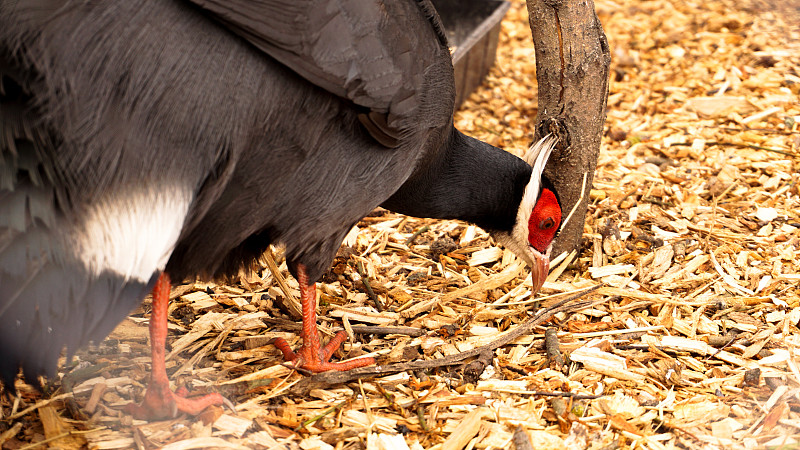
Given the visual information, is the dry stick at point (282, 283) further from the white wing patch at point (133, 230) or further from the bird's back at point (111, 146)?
the white wing patch at point (133, 230)

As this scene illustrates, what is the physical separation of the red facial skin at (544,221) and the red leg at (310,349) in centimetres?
112

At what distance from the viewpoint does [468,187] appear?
3980 mm

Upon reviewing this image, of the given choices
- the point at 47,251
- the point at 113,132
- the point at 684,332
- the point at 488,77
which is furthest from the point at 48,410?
the point at 488,77

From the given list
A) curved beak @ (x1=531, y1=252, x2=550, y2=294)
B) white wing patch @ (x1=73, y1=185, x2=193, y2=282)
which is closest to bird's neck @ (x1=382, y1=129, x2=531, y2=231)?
curved beak @ (x1=531, y1=252, x2=550, y2=294)

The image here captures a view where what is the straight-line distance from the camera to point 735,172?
198 inches

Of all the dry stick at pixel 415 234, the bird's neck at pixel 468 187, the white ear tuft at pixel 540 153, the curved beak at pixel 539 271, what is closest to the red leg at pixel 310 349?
the bird's neck at pixel 468 187

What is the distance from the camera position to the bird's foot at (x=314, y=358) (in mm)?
3539

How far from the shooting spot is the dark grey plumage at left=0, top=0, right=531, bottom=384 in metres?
2.58

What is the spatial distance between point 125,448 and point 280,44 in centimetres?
169

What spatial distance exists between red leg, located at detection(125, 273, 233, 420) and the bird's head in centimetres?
177

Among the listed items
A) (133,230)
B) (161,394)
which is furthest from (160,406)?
(133,230)

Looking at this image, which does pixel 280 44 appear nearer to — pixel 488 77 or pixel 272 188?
pixel 272 188

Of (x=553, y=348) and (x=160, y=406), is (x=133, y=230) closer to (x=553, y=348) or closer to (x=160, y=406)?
(x=160, y=406)

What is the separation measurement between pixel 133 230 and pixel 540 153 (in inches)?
86.7
